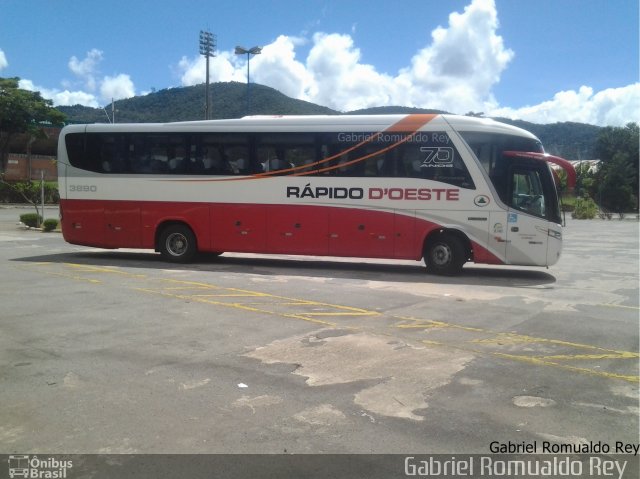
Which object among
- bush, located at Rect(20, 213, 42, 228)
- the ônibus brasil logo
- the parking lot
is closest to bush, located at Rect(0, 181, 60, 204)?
bush, located at Rect(20, 213, 42, 228)

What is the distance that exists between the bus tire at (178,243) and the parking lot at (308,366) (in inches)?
118

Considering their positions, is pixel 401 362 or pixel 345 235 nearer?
A: pixel 401 362

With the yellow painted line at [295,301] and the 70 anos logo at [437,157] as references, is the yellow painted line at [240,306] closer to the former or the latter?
the yellow painted line at [295,301]

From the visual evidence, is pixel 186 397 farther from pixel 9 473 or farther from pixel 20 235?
pixel 20 235

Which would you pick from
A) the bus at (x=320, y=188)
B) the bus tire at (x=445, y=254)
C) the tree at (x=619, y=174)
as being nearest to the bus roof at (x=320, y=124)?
the bus at (x=320, y=188)

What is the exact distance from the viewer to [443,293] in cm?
1085

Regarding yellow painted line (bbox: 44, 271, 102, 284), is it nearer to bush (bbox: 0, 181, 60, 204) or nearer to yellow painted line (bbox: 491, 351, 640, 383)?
yellow painted line (bbox: 491, 351, 640, 383)

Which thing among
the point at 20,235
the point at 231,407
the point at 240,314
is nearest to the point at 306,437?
the point at 231,407

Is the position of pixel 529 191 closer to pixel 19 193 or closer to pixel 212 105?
pixel 212 105

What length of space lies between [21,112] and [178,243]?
147 ft

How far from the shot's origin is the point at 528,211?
12.8m

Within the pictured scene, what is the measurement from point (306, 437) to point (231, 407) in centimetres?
88

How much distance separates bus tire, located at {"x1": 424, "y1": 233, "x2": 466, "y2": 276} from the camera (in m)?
13.2

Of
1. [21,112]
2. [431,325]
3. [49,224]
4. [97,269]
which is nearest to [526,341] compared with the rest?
[431,325]
